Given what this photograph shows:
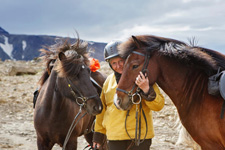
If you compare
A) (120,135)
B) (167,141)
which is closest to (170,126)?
(167,141)

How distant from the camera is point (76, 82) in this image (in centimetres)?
337

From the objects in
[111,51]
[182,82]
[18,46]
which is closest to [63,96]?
[111,51]

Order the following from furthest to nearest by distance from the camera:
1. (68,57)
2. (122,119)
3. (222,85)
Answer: (68,57), (122,119), (222,85)

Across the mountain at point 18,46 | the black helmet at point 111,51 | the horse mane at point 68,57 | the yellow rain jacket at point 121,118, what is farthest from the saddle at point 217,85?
the mountain at point 18,46

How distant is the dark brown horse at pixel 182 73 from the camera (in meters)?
2.43

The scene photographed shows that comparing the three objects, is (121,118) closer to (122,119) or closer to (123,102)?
(122,119)

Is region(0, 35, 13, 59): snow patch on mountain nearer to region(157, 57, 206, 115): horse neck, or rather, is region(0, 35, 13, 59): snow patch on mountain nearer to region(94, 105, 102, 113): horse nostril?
region(94, 105, 102, 113): horse nostril

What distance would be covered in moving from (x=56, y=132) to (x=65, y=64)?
3.33ft

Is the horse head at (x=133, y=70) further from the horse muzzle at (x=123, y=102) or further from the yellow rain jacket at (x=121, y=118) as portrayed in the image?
the yellow rain jacket at (x=121, y=118)

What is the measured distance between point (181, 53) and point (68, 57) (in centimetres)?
164

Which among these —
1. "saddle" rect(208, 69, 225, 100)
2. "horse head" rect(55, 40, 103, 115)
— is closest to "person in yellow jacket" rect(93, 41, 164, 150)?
"horse head" rect(55, 40, 103, 115)

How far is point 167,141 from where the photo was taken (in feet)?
18.3

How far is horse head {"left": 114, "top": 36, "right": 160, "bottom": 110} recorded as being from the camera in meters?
2.48

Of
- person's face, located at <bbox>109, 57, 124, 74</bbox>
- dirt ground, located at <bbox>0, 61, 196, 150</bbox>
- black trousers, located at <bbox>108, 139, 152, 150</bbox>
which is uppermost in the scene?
person's face, located at <bbox>109, 57, 124, 74</bbox>
